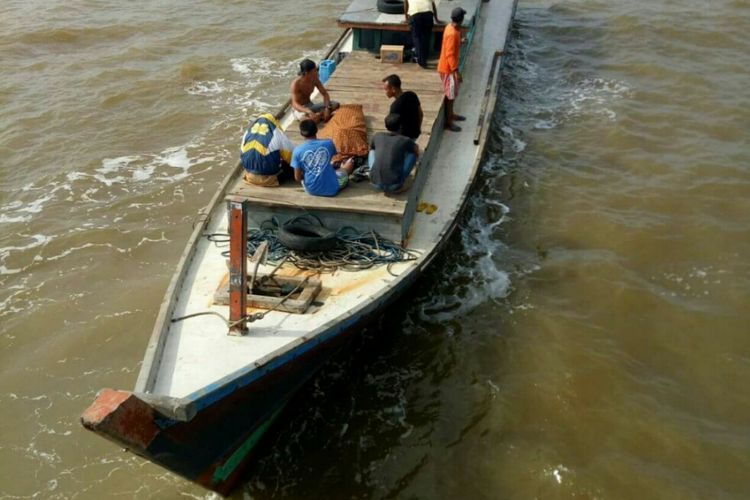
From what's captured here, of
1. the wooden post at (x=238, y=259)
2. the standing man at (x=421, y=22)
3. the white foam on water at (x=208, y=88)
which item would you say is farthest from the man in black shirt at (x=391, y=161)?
the white foam on water at (x=208, y=88)

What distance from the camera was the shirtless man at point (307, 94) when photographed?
8344 mm

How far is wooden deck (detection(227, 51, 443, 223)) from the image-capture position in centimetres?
661

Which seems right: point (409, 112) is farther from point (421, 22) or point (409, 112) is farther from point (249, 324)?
point (249, 324)

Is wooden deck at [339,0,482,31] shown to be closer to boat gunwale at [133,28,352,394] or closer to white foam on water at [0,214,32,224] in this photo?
boat gunwale at [133,28,352,394]

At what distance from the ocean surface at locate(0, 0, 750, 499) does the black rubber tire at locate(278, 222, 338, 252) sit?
1.47 metres

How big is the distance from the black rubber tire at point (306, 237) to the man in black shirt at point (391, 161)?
2.62 feet

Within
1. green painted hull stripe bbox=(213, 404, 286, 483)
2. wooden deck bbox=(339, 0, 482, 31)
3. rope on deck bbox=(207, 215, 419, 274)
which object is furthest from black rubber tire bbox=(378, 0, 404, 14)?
green painted hull stripe bbox=(213, 404, 286, 483)

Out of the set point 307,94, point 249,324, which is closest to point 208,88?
point 307,94

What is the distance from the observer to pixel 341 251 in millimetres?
6582

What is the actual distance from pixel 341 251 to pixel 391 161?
1.11 meters

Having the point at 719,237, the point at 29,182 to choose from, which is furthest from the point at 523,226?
the point at 29,182

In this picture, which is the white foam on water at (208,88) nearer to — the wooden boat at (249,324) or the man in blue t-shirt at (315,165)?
the wooden boat at (249,324)

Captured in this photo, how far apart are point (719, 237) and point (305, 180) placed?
623cm

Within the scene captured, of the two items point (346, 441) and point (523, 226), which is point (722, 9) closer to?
point (523, 226)
